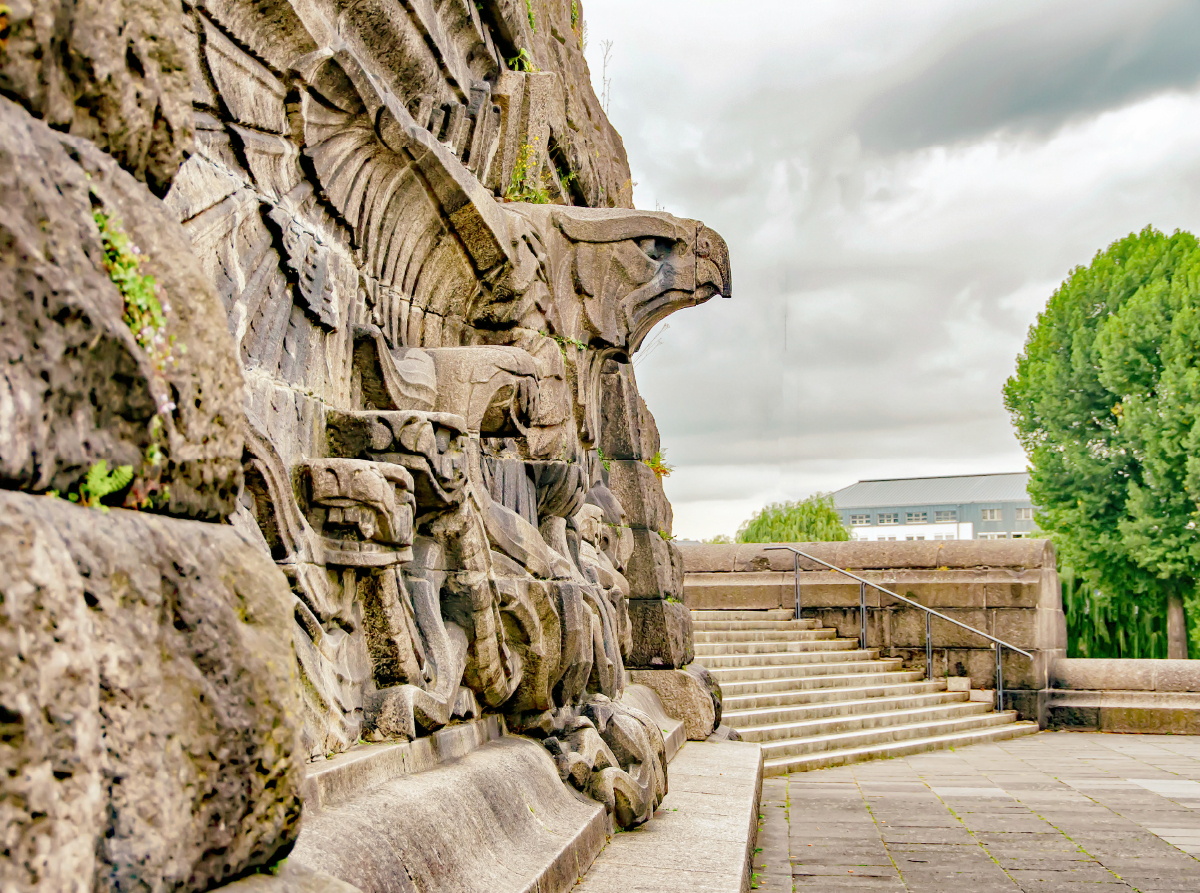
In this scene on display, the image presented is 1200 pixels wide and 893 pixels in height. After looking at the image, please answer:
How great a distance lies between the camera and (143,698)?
1239 millimetres

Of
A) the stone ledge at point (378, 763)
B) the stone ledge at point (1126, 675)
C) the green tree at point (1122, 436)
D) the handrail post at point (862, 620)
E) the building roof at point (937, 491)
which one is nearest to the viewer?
the stone ledge at point (378, 763)

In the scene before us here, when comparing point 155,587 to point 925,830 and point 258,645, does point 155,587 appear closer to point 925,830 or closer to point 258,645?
point 258,645

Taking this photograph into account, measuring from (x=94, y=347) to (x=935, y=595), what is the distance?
484 inches

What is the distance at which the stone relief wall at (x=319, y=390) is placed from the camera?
1.18 meters

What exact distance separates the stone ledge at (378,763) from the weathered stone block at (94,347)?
3.18 ft

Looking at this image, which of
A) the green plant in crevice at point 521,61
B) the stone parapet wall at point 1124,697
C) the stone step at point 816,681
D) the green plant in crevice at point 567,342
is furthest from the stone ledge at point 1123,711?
the green plant in crevice at point 521,61

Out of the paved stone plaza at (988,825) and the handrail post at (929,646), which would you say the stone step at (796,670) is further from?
the paved stone plaza at (988,825)

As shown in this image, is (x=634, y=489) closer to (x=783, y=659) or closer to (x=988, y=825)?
(x=988, y=825)

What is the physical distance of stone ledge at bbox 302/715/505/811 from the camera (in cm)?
265

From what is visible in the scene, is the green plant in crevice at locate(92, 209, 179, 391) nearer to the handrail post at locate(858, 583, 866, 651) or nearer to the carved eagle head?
the carved eagle head

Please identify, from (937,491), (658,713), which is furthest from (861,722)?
(937,491)

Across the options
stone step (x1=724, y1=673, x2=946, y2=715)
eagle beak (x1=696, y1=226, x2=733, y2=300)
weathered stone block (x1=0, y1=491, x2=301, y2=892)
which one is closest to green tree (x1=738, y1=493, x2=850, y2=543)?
stone step (x1=724, y1=673, x2=946, y2=715)

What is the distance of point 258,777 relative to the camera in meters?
1.41

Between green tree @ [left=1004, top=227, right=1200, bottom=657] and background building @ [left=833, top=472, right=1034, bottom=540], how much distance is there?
2694cm
